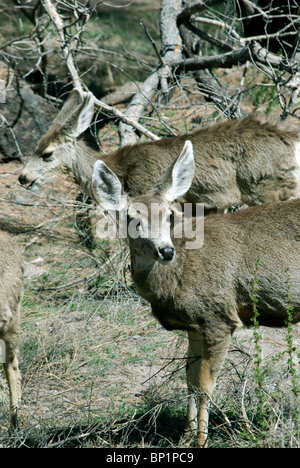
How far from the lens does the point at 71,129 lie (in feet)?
26.3

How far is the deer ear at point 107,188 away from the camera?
5070 millimetres

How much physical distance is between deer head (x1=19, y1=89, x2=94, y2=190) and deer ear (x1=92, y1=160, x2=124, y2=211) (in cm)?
304

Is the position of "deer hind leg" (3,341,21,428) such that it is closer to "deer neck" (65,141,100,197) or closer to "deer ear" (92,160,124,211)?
"deer ear" (92,160,124,211)

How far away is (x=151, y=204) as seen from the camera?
4.96 meters

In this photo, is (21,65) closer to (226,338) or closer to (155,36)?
(155,36)

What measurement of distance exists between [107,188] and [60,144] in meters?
3.14

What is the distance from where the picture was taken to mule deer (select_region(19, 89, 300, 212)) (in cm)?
704

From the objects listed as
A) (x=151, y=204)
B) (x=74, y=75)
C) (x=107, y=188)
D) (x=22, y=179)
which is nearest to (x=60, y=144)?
(x=22, y=179)

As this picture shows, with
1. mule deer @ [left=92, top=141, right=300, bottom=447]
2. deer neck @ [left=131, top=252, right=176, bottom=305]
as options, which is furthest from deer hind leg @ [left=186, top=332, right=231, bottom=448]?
deer neck @ [left=131, top=252, right=176, bottom=305]

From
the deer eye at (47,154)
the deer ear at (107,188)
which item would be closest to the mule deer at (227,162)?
the deer eye at (47,154)

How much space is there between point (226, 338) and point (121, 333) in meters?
2.24

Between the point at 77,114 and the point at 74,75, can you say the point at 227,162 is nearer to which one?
the point at 77,114

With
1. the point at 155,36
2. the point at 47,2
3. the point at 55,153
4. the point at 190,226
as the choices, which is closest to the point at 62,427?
the point at 190,226

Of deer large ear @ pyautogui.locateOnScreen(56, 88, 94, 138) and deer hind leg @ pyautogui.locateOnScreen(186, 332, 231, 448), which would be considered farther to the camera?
deer large ear @ pyautogui.locateOnScreen(56, 88, 94, 138)
